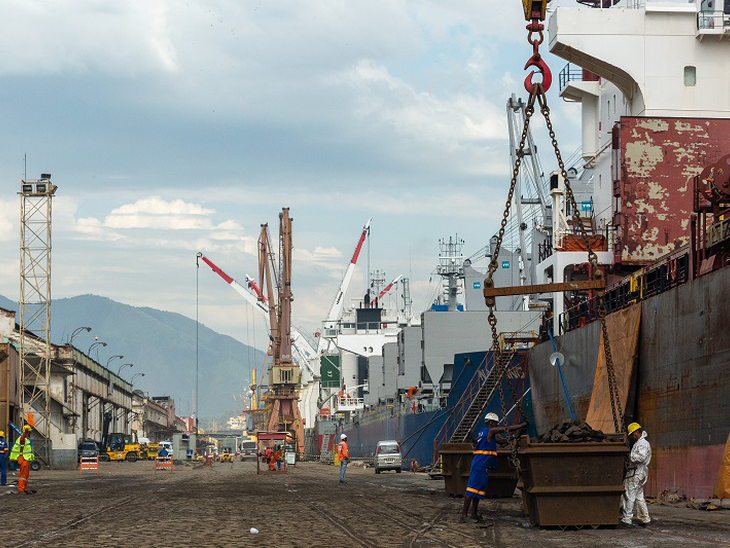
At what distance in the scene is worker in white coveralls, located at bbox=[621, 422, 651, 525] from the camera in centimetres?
1753

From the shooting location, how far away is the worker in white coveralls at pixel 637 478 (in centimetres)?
1753

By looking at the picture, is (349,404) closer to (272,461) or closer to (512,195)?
(272,461)

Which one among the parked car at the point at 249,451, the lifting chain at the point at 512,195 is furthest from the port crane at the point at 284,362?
the lifting chain at the point at 512,195

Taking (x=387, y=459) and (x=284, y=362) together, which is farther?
(x=284, y=362)

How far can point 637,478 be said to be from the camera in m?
17.7

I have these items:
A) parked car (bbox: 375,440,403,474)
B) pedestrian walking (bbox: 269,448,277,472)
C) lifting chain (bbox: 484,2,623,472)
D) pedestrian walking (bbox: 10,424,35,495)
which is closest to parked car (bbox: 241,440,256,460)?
pedestrian walking (bbox: 269,448,277,472)

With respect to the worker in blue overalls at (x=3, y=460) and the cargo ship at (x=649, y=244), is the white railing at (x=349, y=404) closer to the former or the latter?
the cargo ship at (x=649, y=244)

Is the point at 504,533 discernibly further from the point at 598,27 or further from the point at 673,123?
the point at 598,27

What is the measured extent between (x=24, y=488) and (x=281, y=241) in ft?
311

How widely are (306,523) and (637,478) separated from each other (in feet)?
18.1

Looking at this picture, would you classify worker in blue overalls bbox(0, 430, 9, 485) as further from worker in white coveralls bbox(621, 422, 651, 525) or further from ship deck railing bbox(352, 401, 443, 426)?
ship deck railing bbox(352, 401, 443, 426)

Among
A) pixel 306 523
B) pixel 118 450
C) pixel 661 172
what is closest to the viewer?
pixel 306 523

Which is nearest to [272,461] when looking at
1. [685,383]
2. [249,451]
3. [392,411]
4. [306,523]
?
[392,411]

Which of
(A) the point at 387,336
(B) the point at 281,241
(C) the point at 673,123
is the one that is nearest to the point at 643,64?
(C) the point at 673,123
